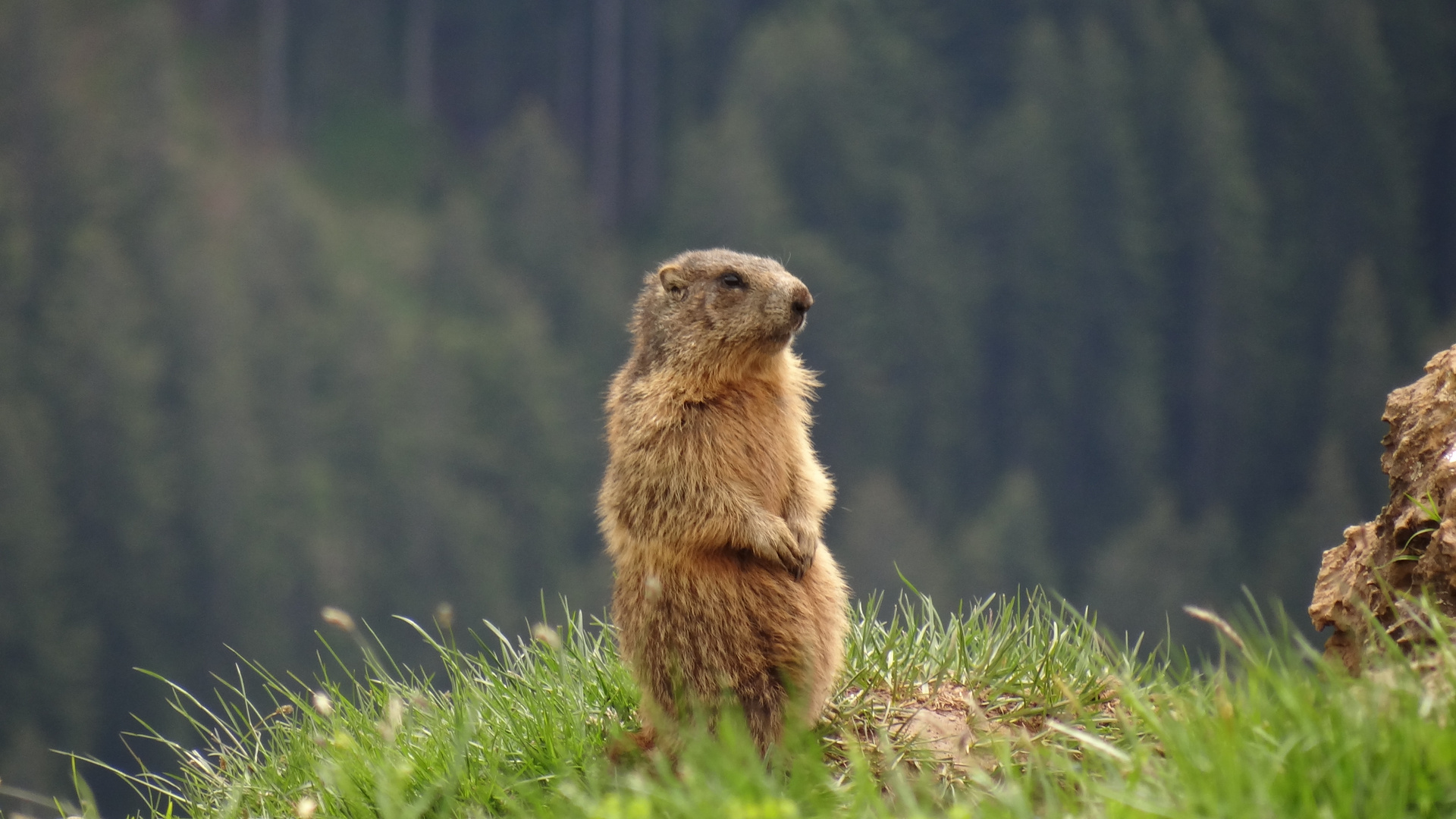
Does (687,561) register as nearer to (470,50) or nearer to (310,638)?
(310,638)

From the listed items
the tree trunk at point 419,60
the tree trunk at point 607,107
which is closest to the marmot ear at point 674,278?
the tree trunk at point 607,107

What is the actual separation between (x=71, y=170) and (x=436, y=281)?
14.1 metres

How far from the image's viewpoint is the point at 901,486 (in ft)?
163

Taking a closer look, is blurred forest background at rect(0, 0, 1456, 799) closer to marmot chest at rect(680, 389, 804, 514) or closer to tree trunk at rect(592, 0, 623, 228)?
tree trunk at rect(592, 0, 623, 228)

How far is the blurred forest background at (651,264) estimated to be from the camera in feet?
141

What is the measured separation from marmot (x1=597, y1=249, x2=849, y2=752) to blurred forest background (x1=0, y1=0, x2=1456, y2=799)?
3320 cm

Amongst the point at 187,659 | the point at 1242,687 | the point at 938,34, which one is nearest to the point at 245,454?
the point at 187,659

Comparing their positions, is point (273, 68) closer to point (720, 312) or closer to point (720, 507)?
point (720, 312)

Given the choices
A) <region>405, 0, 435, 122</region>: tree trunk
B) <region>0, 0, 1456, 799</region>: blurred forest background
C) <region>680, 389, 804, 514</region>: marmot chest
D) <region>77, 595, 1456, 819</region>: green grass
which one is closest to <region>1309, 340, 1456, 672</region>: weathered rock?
<region>77, 595, 1456, 819</region>: green grass

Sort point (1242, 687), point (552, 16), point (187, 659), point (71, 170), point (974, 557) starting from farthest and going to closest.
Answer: point (552, 16) < point (71, 170) < point (974, 557) < point (187, 659) < point (1242, 687)

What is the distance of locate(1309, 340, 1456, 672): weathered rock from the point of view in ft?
12.9

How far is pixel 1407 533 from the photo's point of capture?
4.18 m

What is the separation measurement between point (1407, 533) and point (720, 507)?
2.23 metres

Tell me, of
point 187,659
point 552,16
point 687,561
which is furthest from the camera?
point 552,16
